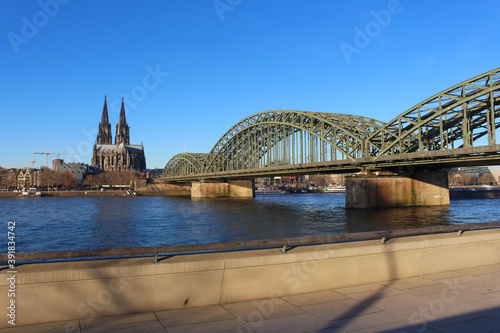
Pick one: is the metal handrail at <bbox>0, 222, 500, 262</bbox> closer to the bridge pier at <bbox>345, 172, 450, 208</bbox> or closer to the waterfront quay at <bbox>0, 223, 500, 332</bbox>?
the waterfront quay at <bbox>0, 223, 500, 332</bbox>

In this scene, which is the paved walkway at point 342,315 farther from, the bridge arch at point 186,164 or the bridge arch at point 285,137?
the bridge arch at point 186,164

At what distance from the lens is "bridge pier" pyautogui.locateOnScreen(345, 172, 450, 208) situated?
52406mm

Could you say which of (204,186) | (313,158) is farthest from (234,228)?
(204,186)

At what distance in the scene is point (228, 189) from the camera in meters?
102

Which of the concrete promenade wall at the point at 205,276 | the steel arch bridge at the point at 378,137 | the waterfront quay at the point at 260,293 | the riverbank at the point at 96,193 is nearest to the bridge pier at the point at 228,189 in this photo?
the steel arch bridge at the point at 378,137

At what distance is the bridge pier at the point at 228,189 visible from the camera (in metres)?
101

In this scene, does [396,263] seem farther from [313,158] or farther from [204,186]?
[204,186]

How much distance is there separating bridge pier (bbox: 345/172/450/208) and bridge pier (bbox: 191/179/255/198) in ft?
159

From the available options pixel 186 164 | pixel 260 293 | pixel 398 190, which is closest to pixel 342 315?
pixel 260 293

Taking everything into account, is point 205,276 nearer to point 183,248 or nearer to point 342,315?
point 183,248

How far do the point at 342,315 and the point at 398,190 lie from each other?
51449 mm

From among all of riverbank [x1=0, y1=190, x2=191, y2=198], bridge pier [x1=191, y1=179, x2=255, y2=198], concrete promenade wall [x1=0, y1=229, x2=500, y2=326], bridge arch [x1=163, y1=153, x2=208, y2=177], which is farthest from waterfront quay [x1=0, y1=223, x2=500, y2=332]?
riverbank [x1=0, y1=190, x2=191, y2=198]

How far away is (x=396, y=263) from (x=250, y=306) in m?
3.31

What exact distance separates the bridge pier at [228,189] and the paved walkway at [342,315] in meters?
92.9
